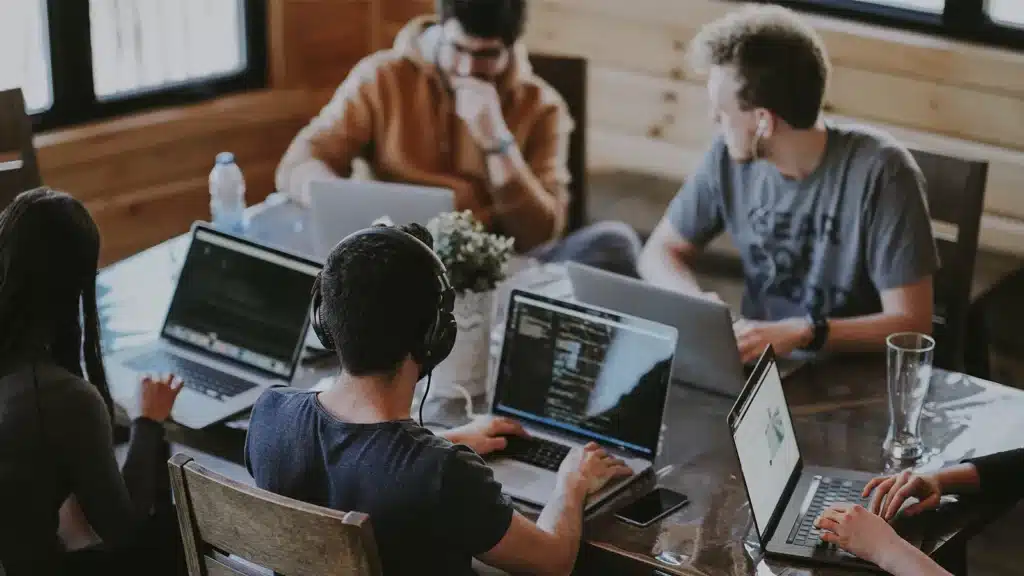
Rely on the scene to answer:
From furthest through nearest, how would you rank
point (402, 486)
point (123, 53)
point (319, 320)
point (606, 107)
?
point (606, 107), point (123, 53), point (319, 320), point (402, 486)

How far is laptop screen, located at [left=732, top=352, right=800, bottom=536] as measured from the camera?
1777 mm

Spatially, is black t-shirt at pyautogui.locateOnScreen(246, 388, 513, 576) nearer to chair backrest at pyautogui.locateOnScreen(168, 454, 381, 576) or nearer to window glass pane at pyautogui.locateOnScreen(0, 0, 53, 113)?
chair backrest at pyautogui.locateOnScreen(168, 454, 381, 576)

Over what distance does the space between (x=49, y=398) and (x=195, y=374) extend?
1.46ft

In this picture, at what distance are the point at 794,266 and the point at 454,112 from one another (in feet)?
3.28

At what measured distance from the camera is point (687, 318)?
2.17 m

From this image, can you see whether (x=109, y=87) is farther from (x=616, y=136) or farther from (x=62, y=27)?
(x=616, y=136)

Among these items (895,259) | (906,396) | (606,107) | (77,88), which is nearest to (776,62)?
(895,259)

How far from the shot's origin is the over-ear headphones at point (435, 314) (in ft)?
5.23

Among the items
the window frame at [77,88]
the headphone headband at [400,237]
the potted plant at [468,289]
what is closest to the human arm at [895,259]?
the potted plant at [468,289]

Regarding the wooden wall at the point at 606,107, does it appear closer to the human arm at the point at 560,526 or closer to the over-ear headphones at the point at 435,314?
the human arm at the point at 560,526

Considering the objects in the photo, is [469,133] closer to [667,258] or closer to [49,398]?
[667,258]

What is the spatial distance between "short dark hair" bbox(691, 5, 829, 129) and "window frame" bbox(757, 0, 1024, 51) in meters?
1.06

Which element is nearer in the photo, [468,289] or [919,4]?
[468,289]

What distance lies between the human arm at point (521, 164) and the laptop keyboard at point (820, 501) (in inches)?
53.4
